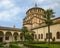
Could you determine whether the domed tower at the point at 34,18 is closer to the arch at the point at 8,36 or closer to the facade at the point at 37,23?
the facade at the point at 37,23

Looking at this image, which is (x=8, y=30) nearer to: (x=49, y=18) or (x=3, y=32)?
(x=3, y=32)

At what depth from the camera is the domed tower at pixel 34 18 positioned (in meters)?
49.9

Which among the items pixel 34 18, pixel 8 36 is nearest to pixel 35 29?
pixel 34 18

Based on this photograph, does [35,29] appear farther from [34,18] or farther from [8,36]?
[8,36]

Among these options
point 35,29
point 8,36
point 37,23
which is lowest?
point 8,36

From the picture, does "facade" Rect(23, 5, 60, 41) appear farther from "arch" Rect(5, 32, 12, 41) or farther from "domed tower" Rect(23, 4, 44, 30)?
"arch" Rect(5, 32, 12, 41)

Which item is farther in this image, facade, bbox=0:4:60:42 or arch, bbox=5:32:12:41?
arch, bbox=5:32:12:41

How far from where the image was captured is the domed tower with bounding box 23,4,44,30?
4988cm

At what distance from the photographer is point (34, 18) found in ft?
164

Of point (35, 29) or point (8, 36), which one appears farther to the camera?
point (35, 29)

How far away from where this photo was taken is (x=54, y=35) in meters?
37.6

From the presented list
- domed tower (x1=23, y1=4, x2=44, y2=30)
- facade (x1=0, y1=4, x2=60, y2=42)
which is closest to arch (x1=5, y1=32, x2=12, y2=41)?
facade (x1=0, y1=4, x2=60, y2=42)

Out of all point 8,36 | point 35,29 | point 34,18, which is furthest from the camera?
point 34,18

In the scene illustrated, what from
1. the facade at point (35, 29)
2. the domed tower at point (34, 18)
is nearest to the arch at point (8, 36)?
the facade at point (35, 29)
